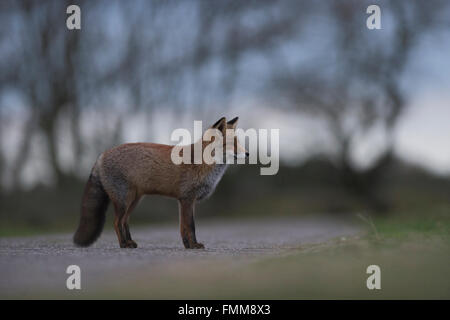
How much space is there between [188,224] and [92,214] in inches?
55.5

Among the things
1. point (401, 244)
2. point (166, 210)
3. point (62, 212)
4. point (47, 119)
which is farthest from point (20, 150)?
point (401, 244)

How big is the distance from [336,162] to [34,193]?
10.2 meters

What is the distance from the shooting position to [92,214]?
7.66 metres

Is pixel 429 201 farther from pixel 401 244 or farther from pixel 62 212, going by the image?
pixel 401 244

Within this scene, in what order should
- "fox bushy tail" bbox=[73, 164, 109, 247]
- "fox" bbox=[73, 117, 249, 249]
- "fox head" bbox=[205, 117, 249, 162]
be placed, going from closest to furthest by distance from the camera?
"fox head" bbox=[205, 117, 249, 162], "fox" bbox=[73, 117, 249, 249], "fox bushy tail" bbox=[73, 164, 109, 247]

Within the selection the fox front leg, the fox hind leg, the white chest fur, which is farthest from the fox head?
the fox hind leg

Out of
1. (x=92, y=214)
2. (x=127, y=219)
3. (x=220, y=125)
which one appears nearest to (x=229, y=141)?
(x=220, y=125)

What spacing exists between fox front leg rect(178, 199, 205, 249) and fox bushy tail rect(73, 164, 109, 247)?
3.89 feet

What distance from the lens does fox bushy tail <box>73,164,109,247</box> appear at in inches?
301

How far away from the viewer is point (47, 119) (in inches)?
698

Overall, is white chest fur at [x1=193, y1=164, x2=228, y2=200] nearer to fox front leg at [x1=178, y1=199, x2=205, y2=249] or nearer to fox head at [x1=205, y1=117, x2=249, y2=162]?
fox front leg at [x1=178, y1=199, x2=205, y2=249]

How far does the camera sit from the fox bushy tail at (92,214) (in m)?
7.65

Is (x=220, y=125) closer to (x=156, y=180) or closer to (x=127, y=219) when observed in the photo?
(x=156, y=180)

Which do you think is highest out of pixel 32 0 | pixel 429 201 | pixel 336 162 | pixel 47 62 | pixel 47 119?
pixel 32 0
